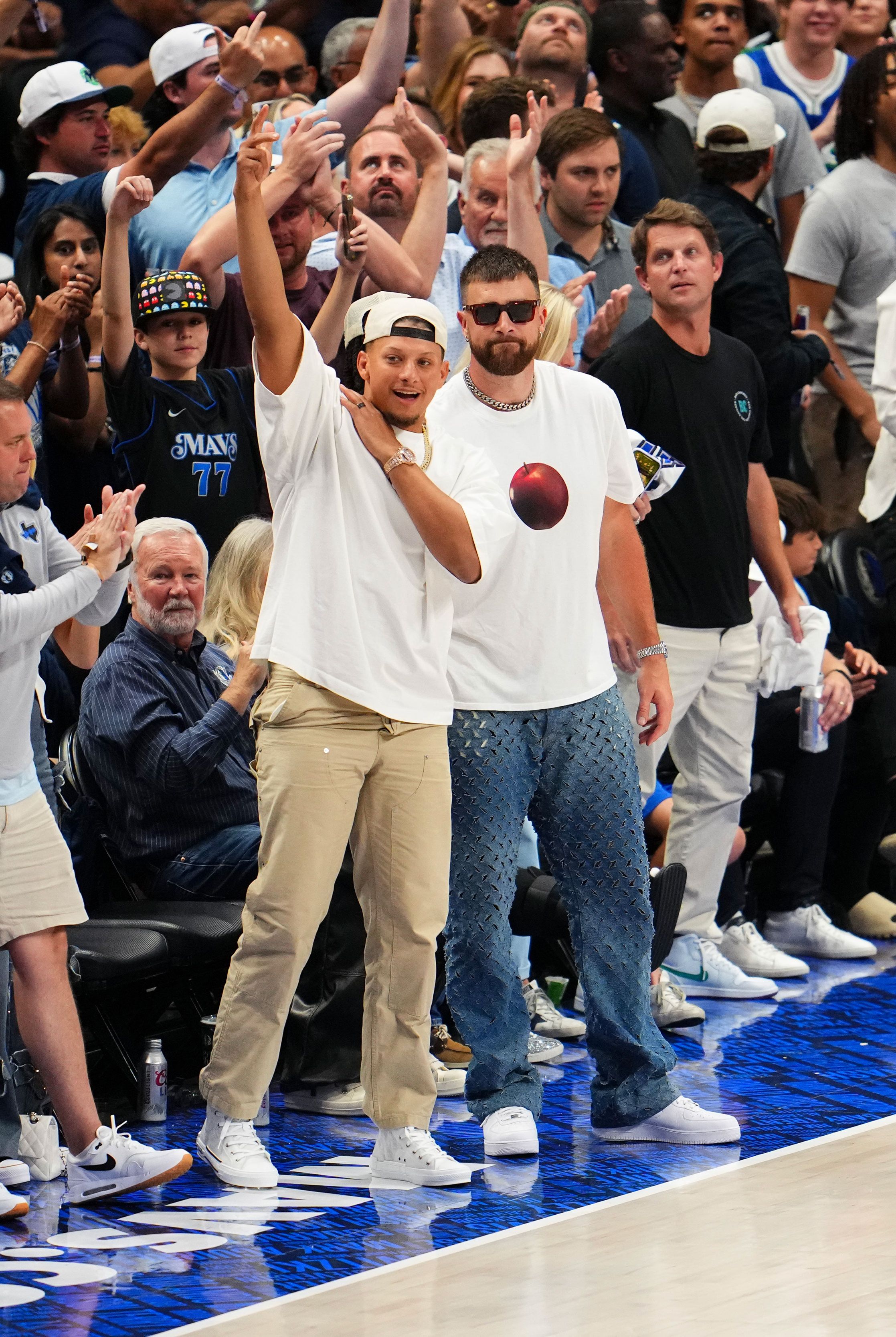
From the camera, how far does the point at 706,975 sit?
5801 mm

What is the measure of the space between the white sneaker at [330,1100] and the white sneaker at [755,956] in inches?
69.4

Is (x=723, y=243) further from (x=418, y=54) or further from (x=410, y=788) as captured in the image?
(x=410, y=788)

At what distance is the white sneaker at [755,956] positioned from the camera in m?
6.07

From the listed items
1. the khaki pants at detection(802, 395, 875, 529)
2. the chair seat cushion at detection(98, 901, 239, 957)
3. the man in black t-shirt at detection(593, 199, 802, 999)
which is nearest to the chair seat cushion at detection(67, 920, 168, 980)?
the chair seat cushion at detection(98, 901, 239, 957)

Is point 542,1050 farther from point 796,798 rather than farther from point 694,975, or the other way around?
point 796,798

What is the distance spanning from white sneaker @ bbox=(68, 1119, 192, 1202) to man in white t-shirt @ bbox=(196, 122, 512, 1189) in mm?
159

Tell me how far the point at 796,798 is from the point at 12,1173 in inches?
132

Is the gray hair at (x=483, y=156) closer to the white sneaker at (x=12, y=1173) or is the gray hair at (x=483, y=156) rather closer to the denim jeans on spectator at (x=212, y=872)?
the denim jeans on spectator at (x=212, y=872)

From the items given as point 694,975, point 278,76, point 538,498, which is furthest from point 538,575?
point 278,76

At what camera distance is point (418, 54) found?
852 centimetres

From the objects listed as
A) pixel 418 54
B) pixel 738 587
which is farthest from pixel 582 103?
pixel 738 587

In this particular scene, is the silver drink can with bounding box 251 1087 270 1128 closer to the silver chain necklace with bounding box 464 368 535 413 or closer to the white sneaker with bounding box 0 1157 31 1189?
the white sneaker with bounding box 0 1157 31 1189

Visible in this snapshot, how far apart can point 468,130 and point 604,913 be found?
355 cm

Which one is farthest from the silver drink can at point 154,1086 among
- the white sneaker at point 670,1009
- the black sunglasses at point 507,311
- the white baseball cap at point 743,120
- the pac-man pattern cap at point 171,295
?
the white baseball cap at point 743,120
